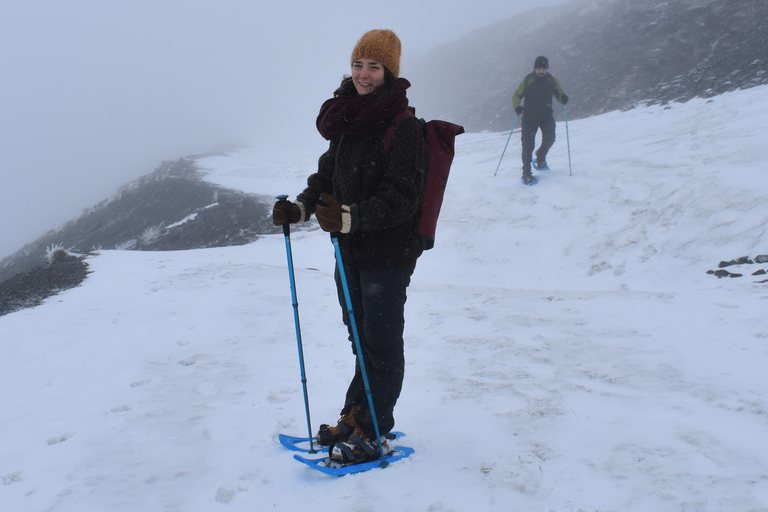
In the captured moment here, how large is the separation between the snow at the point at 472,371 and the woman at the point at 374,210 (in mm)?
436

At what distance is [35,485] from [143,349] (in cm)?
209

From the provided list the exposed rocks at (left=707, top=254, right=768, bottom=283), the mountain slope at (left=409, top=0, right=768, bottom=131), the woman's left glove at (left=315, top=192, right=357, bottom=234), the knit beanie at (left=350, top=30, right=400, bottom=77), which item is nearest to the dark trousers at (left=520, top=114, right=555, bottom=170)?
the exposed rocks at (left=707, top=254, right=768, bottom=283)

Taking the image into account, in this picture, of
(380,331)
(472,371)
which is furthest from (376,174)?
(472,371)

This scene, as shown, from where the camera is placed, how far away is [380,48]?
2605 millimetres

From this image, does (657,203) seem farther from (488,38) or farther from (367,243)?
(488,38)

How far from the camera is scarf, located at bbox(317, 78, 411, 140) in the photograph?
8.29ft

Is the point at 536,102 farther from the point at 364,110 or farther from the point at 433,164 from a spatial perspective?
the point at 364,110

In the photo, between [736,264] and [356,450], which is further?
[736,264]

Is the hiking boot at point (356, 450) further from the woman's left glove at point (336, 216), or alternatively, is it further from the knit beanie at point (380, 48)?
the knit beanie at point (380, 48)

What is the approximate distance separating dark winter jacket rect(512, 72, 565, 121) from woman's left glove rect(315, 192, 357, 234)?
830 cm

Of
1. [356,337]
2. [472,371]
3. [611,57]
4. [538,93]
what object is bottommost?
[472,371]

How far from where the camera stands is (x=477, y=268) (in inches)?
316

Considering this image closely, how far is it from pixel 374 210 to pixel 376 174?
283 millimetres

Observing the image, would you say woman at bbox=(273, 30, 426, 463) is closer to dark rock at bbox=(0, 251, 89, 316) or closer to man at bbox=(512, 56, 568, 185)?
dark rock at bbox=(0, 251, 89, 316)
